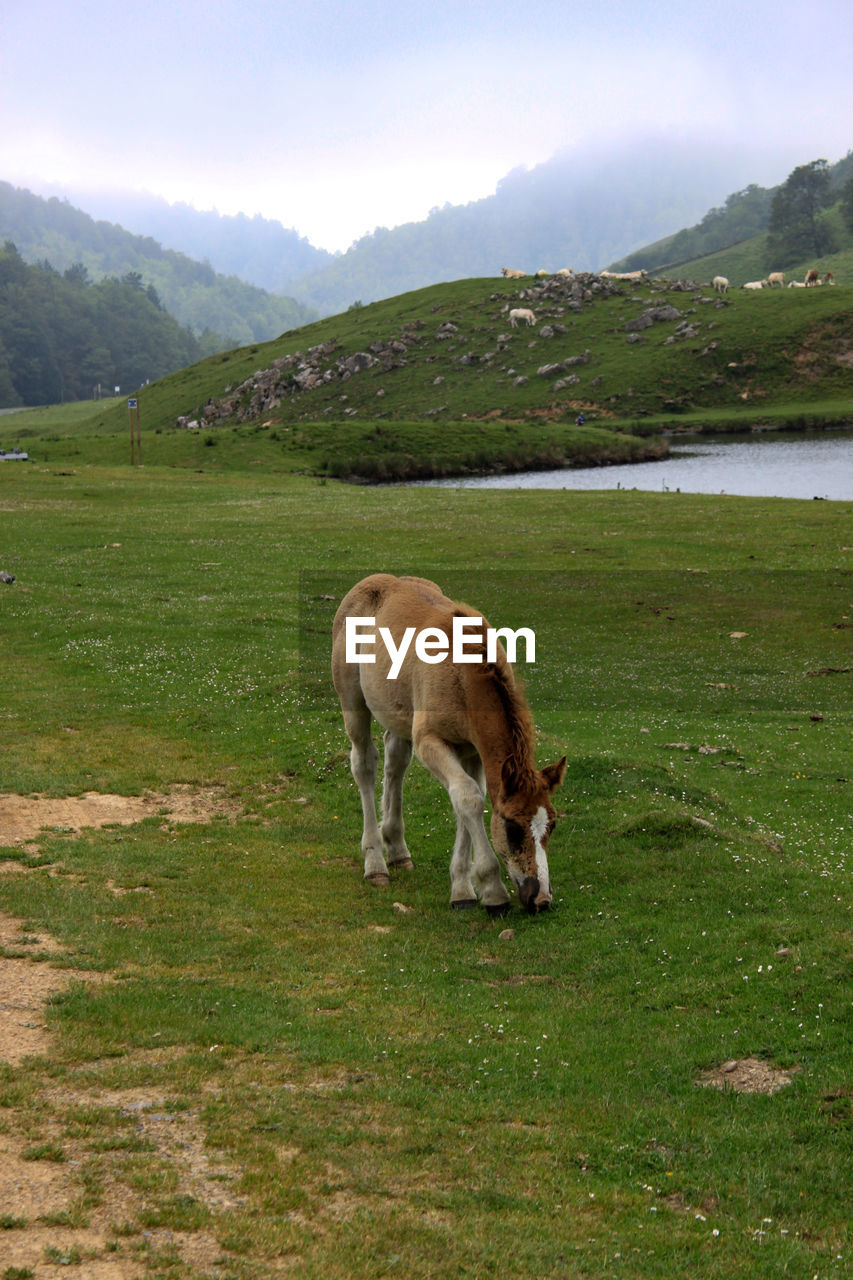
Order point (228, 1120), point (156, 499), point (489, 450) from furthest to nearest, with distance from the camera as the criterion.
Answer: point (489, 450), point (156, 499), point (228, 1120)

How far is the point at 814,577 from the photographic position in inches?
1346

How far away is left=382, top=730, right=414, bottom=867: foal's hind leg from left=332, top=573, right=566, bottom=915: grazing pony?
0.05ft

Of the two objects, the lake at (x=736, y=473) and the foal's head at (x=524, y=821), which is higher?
the lake at (x=736, y=473)

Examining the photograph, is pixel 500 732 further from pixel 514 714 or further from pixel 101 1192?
pixel 101 1192

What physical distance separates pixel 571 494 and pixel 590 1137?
55.5 meters

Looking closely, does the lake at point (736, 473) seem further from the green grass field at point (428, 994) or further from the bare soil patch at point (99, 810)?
the bare soil patch at point (99, 810)

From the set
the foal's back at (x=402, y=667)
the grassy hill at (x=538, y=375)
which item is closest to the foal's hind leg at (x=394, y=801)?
the foal's back at (x=402, y=667)

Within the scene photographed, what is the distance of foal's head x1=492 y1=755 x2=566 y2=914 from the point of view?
402 inches

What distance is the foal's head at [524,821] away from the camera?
10211 millimetres

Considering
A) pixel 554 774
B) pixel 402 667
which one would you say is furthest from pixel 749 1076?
pixel 402 667

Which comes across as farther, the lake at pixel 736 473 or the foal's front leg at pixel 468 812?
the lake at pixel 736 473

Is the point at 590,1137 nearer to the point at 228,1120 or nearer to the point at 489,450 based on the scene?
the point at 228,1120

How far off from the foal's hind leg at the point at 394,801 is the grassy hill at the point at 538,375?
76228mm

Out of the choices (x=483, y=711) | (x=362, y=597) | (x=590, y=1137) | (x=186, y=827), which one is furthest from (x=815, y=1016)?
(x=186, y=827)
